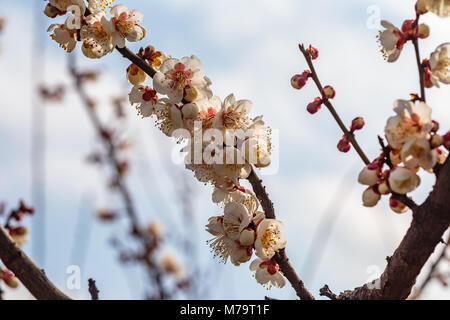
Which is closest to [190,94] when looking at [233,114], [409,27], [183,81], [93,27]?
[183,81]

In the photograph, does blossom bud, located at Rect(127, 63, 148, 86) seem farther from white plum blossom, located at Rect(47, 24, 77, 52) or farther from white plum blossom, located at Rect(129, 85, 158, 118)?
white plum blossom, located at Rect(47, 24, 77, 52)

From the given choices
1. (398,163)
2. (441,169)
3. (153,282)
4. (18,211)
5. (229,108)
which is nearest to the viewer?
(441,169)

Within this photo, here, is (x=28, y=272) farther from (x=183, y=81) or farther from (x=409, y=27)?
(x=409, y=27)

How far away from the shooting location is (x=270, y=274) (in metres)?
1.80

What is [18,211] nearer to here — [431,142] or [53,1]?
[53,1]

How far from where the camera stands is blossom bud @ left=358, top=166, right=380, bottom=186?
1436 millimetres

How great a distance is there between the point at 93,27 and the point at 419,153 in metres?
1.17

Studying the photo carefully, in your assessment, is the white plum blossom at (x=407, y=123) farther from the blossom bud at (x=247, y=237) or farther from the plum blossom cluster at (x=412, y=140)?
the blossom bud at (x=247, y=237)

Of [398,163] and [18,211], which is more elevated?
[18,211]
